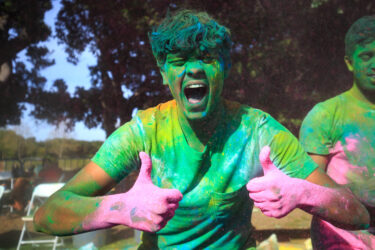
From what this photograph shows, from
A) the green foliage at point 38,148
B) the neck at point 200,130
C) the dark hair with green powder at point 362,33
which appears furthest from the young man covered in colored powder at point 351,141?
the green foliage at point 38,148

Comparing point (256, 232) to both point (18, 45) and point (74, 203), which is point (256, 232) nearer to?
point (74, 203)

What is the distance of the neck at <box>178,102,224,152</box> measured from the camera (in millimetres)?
1711

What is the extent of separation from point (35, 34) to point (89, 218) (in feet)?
22.3

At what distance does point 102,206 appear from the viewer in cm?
141

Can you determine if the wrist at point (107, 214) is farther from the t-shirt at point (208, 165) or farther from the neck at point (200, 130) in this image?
the neck at point (200, 130)

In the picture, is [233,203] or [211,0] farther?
[211,0]

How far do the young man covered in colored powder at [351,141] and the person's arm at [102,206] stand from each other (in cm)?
116

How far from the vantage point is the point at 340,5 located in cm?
547

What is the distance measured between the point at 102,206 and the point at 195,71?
2.37 feet

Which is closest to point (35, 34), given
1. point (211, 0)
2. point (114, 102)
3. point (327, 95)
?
point (114, 102)

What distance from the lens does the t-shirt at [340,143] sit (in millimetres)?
2084

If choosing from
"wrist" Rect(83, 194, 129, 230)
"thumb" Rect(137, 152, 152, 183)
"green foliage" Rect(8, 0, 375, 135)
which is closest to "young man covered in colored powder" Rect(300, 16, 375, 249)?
"thumb" Rect(137, 152, 152, 183)

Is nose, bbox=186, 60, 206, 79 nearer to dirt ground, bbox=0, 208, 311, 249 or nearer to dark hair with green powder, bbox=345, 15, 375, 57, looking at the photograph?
dark hair with green powder, bbox=345, 15, 375, 57

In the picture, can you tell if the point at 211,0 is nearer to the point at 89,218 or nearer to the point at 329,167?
the point at 329,167
